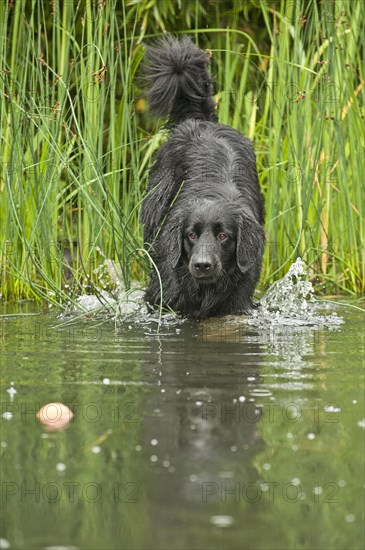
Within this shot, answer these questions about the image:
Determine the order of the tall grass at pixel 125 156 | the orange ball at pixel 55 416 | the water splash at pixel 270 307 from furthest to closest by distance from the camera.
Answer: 1. the tall grass at pixel 125 156
2. the water splash at pixel 270 307
3. the orange ball at pixel 55 416

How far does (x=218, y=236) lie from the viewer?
240 inches

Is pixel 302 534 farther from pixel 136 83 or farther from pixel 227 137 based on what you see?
pixel 136 83

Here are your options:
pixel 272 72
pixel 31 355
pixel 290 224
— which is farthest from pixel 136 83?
pixel 31 355

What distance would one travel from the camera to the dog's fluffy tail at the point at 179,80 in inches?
265

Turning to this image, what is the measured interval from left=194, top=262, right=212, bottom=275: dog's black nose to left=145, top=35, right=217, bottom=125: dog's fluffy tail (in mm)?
1433

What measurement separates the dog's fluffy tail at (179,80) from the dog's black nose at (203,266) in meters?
1.43

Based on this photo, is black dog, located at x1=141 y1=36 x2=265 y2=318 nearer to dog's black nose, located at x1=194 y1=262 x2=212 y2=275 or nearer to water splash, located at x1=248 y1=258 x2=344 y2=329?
dog's black nose, located at x1=194 y1=262 x2=212 y2=275

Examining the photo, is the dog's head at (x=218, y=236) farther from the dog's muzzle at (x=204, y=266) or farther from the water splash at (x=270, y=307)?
the water splash at (x=270, y=307)

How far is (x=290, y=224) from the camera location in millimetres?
6906

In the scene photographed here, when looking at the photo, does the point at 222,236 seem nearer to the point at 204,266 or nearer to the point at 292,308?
the point at 204,266

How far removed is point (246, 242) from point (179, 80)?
1253 mm

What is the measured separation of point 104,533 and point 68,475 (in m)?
0.40

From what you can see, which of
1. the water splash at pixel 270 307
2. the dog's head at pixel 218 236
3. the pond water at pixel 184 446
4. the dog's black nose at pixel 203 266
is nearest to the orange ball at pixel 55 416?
the pond water at pixel 184 446

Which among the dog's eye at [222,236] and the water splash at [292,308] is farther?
the dog's eye at [222,236]
